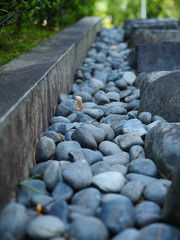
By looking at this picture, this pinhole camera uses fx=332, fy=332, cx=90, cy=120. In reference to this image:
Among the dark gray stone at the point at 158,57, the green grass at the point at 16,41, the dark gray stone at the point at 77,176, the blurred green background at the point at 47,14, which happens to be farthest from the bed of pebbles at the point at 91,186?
the dark gray stone at the point at 158,57

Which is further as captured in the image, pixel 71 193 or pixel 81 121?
pixel 81 121

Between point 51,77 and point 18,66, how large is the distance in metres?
0.24

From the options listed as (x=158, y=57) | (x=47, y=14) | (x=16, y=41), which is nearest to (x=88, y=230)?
(x=16, y=41)

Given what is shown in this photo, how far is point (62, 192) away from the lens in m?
1.52

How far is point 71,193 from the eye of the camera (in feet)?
4.96

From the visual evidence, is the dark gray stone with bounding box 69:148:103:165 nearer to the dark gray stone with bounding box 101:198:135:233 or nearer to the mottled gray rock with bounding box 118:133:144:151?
the mottled gray rock with bounding box 118:133:144:151

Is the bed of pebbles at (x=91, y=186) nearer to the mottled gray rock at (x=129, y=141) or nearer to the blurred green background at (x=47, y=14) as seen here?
the mottled gray rock at (x=129, y=141)

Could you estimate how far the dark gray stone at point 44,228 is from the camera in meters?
1.20

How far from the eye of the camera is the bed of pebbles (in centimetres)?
123

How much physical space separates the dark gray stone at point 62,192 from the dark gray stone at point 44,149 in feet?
0.91

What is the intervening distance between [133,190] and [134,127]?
75cm

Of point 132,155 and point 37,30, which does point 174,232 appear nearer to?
point 132,155

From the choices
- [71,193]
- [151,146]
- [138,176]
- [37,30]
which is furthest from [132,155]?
Answer: [37,30]

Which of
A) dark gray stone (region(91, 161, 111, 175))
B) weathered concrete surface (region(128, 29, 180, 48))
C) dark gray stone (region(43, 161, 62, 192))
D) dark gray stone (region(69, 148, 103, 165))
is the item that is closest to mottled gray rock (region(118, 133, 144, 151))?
dark gray stone (region(69, 148, 103, 165))
